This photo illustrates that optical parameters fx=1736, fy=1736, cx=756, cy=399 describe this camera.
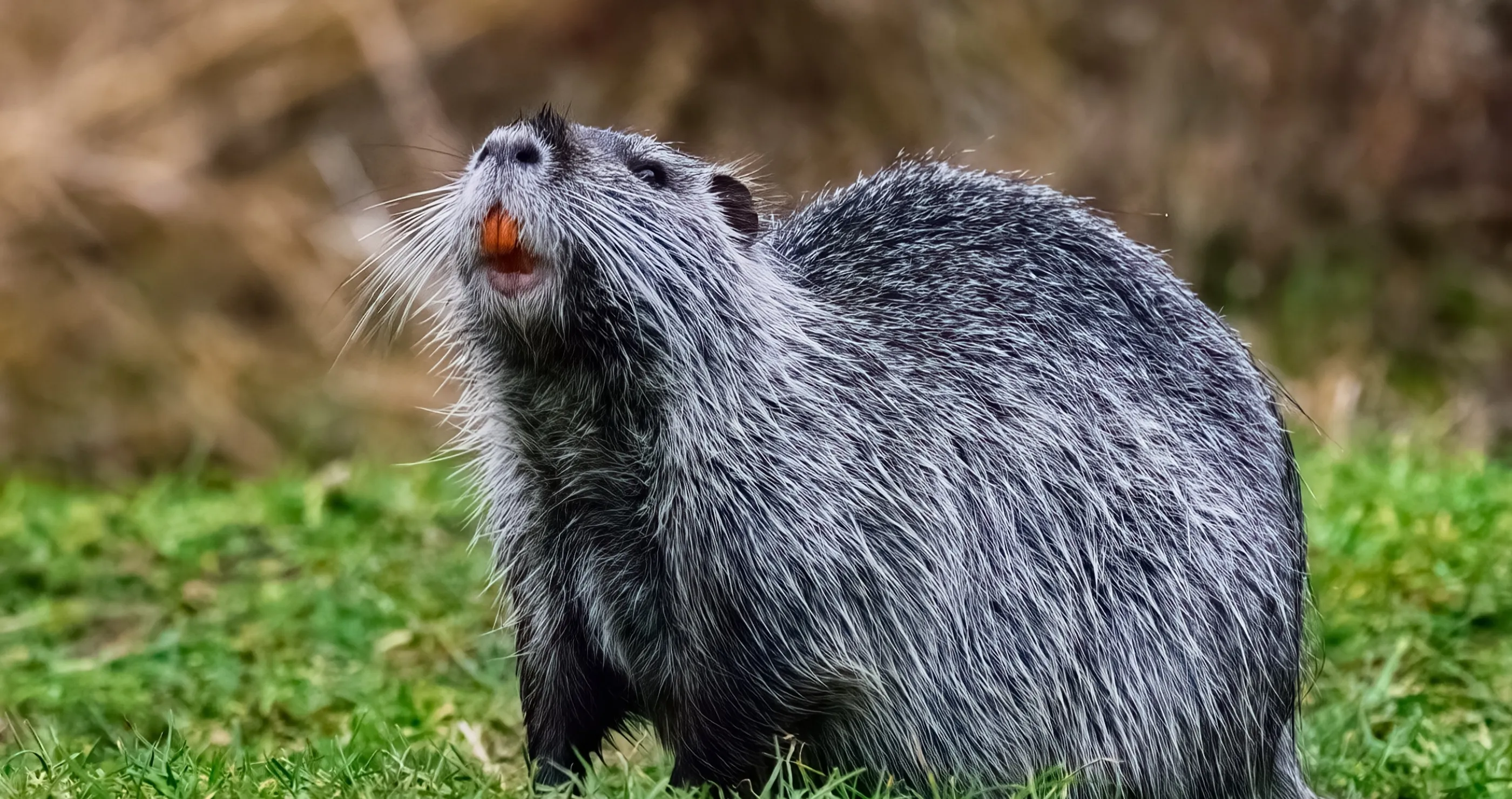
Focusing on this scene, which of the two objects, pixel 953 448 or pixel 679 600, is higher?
pixel 953 448

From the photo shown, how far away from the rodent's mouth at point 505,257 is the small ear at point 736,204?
1.77 ft

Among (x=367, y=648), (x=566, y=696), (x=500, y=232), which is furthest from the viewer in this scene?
(x=367, y=648)

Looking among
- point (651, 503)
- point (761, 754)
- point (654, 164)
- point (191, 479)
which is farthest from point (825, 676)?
point (191, 479)

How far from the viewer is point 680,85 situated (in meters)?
10.2

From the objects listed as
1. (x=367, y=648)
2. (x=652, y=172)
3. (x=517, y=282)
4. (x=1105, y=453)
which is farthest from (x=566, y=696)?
(x=367, y=648)

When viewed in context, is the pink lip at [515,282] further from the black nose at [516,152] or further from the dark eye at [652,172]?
the dark eye at [652,172]

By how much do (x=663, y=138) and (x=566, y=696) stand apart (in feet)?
21.5

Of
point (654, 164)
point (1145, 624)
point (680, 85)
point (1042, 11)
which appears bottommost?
point (1145, 624)

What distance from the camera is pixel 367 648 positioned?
483cm

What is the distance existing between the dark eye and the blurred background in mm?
5758

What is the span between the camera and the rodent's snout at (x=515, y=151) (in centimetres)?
313

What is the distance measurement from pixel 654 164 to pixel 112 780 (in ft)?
4.98

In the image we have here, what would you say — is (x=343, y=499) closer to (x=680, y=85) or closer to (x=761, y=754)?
(x=761, y=754)

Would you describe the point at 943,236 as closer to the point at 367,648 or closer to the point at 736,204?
the point at 736,204
